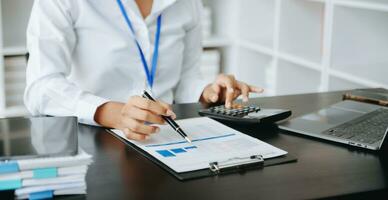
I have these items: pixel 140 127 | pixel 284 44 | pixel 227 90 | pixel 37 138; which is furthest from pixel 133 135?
pixel 284 44

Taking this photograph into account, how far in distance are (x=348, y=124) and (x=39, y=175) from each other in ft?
2.49

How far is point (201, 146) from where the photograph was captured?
1116 mm

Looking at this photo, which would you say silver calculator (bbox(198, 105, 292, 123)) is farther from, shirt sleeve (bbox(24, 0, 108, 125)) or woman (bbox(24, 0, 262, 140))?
shirt sleeve (bbox(24, 0, 108, 125))

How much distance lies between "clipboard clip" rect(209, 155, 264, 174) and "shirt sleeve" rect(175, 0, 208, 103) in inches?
32.4

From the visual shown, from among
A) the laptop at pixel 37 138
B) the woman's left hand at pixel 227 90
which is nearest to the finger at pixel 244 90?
the woman's left hand at pixel 227 90

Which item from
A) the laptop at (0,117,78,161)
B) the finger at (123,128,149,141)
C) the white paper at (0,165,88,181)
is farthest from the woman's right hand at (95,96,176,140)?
the white paper at (0,165,88,181)

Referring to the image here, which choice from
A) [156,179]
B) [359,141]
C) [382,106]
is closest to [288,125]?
[359,141]

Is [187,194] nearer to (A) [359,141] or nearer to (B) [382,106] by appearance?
(A) [359,141]

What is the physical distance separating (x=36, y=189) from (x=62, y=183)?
4 cm

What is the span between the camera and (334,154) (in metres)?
1.11

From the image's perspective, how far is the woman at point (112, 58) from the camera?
1.42 m

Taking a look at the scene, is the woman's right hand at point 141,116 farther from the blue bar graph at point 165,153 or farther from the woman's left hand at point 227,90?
the woman's left hand at point 227,90

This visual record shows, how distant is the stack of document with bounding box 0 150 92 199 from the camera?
827 mm

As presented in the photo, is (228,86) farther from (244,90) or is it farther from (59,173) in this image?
(59,173)
